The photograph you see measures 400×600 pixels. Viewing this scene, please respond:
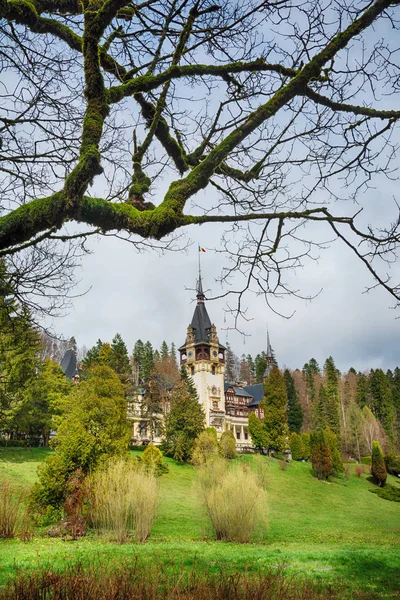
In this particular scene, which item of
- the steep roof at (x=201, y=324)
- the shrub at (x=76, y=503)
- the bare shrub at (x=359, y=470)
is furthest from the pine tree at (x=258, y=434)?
the shrub at (x=76, y=503)

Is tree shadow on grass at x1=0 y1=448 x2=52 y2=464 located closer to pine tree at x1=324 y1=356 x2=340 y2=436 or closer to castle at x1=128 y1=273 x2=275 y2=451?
castle at x1=128 y1=273 x2=275 y2=451

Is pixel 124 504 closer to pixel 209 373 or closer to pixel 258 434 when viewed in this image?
pixel 258 434

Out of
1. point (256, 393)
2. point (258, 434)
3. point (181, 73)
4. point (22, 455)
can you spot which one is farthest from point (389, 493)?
point (181, 73)

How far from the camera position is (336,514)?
2536cm

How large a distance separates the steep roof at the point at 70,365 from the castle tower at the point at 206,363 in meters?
12.7

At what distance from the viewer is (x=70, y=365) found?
50.2 m

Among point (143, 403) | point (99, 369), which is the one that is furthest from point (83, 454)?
point (143, 403)

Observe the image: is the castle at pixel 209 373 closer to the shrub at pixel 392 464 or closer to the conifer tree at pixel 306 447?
the conifer tree at pixel 306 447

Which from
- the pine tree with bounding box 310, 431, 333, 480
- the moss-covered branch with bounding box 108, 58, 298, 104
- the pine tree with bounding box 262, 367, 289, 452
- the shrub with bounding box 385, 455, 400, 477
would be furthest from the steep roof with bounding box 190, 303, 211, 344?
the moss-covered branch with bounding box 108, 58, 298, 104

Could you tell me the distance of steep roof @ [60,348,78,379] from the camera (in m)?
48.9

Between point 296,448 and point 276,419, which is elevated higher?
point 276,419

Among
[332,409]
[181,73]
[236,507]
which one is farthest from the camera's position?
[332,409]

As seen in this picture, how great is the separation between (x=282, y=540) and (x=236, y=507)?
10.4 ft

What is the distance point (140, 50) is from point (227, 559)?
30.3 feet
